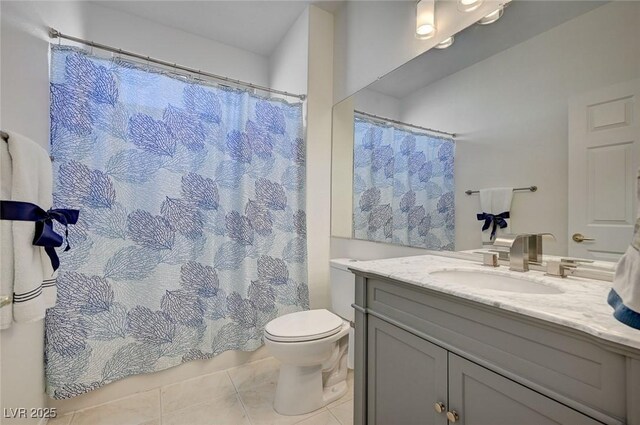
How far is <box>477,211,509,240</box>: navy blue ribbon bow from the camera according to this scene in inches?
44.7

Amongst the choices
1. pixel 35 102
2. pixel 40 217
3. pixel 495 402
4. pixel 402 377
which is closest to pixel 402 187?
pixel 402 377

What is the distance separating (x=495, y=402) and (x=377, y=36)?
6.28 ft

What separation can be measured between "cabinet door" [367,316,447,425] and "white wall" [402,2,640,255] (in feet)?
1.89

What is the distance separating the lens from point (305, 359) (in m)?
1.40

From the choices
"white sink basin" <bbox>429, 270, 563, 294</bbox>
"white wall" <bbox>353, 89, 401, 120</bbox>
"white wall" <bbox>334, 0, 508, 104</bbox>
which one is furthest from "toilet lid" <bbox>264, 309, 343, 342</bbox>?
"white wall" <bbox>334, 0, 508, 104</bbox>

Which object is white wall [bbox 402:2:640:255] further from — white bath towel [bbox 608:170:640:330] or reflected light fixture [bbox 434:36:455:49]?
white bath towel [bbox 608:170:640:330]

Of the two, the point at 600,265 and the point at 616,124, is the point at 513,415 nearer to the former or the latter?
the point at 600,265

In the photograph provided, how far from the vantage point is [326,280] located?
2.19m

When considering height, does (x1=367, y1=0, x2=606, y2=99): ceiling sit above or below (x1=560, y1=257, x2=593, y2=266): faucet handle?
above

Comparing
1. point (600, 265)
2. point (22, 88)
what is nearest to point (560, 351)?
point (600, 265)

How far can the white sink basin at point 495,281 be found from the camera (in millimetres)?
908

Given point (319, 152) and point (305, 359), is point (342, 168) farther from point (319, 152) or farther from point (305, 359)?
point (305, 359)

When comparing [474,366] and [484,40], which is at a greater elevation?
[484,40]

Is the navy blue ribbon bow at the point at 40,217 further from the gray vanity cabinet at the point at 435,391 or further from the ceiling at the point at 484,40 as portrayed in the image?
the ceiling at the point at 484,40
